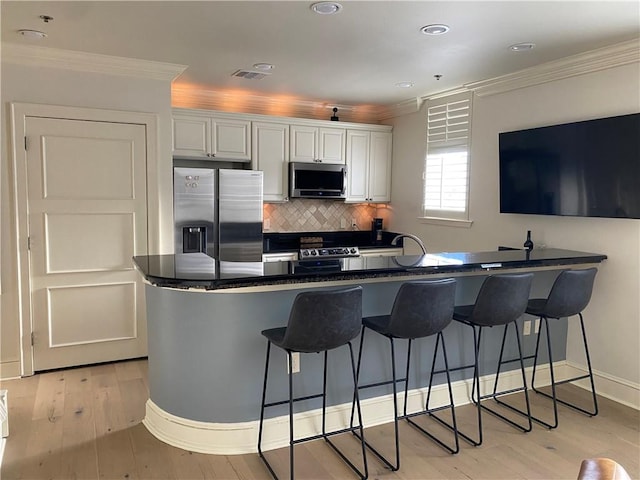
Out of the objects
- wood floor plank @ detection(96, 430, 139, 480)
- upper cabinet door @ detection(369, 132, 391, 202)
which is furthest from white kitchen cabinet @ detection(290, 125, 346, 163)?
wood floor plank @ detection(96, 430, 139, 480)

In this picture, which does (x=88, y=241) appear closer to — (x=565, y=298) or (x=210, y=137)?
(x=210, y=137)

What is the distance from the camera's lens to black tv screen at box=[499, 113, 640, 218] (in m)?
3.23

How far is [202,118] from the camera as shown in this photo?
15.7ft

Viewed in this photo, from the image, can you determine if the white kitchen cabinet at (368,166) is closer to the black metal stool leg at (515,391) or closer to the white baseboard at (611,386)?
the black metal stool leg at (515,391)

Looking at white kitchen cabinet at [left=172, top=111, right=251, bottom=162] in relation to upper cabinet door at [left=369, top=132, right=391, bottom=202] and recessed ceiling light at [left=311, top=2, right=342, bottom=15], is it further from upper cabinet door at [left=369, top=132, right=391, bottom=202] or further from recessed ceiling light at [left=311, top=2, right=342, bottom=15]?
recessed ceiling light at [left=311, top=2, right=342, bottom=15]

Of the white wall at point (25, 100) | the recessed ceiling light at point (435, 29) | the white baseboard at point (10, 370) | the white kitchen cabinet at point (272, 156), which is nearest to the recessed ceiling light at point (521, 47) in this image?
the recessed ceiling light at point (435, 29)

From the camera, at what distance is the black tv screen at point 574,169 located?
10.6ft

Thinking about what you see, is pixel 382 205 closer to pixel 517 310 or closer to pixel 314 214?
pixel 314 214

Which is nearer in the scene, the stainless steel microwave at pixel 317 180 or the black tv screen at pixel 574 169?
the black tv screen at pixel 574 169

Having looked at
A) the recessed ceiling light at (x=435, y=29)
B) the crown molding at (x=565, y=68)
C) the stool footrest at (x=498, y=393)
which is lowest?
the stool footrest at (x=498, y=393)

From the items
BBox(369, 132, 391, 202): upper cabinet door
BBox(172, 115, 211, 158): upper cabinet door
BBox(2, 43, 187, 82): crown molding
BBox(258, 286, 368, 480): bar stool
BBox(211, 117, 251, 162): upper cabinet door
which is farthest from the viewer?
BBox(369, 132, 391, 202): upper cabinet door

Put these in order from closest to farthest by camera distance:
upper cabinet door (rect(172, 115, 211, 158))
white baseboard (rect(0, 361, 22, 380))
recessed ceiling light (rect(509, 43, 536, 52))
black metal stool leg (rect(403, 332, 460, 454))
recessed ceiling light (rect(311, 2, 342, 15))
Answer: recessed ceiling light (rect(311, 2, 342, 15)), black metal stool leg (rect(403, 332, 460, 454)), recessed ceiling light (rect(509, 43, 536, 52)), white baseboard (rect(0, 361, 22, 380)), upper cabinet door (rect(172, 115, 211, 158))

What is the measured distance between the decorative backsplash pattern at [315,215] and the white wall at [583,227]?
1380 mm

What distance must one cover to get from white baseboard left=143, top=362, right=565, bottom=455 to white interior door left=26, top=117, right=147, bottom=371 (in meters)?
1.36
